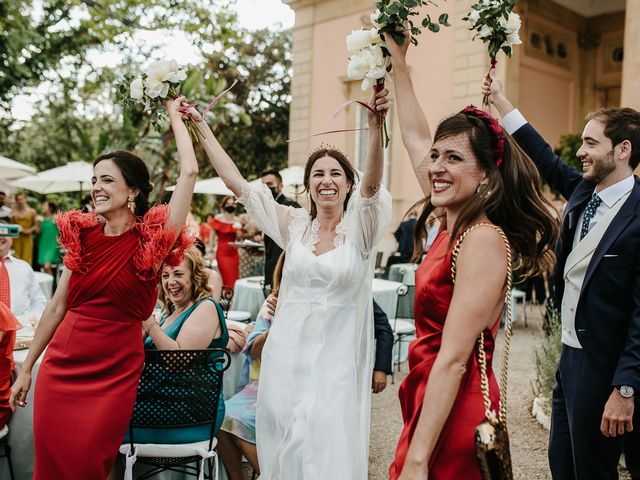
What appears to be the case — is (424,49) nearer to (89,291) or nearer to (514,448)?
(514,448)

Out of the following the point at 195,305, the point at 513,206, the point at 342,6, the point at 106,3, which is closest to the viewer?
the point at 513,206

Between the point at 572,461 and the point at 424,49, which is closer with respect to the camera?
the point at 572,461

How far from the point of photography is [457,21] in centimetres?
1280

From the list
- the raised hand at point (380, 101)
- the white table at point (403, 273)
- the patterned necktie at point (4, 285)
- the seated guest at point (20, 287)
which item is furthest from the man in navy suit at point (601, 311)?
the white table at point (403, 273)

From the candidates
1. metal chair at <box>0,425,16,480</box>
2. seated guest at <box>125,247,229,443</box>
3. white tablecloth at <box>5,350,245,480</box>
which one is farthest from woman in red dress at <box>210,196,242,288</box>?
metal chair at <box>0,425,16,480</box>

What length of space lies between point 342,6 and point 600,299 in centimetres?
1363

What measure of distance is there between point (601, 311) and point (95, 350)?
215 centimetres

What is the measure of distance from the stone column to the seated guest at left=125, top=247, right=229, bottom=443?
760 centimetres

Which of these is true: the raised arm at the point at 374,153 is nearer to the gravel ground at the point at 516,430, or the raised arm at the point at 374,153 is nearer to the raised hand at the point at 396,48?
the raised hand at the point at 396,48

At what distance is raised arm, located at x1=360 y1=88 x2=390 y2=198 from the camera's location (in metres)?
2.53

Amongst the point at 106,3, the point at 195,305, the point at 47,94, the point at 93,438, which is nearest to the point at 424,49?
the point at 106,3

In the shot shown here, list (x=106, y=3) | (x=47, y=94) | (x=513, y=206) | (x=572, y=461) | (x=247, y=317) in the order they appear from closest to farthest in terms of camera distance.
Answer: (x=513, y=206) < (x=572, y=461) < (x=247, y=317) < (x=106, y=3) < (x=47, y=94)

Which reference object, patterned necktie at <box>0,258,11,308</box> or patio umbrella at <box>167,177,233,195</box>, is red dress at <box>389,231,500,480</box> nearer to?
patterned necktie at <box>0,258,11,308</box>

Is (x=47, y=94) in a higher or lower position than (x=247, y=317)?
higher
